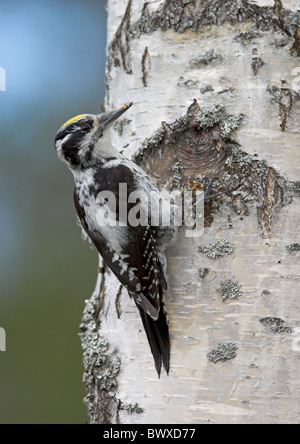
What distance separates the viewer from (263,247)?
2.17 m

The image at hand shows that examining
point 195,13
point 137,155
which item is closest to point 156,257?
point 137,155

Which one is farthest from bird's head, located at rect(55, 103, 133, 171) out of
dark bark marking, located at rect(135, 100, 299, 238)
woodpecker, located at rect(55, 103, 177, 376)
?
dark bark marking, located at rect(135, 100, 299, 238)

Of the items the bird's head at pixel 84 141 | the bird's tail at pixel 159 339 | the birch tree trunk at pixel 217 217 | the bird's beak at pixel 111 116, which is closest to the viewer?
the birch tree trunk at pixel 217 217

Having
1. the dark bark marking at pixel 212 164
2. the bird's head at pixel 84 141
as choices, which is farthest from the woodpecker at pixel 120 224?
the dark bark marking at pixel 212 164

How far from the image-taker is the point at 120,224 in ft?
8.39

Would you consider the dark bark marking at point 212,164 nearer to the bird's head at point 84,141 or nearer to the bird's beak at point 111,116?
the bird's beak at point 111,116

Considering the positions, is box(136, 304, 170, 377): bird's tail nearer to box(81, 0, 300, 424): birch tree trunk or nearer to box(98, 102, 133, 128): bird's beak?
box(81, 0, 300, 424): birch tree trunk

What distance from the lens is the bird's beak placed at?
97.1 inches

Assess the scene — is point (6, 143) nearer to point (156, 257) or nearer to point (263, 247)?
point (156, 257)

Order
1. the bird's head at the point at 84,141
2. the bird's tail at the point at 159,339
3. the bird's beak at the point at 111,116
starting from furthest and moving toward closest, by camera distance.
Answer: the bird's head at the point at 84,141 → the bird's beak at the point at 111,116 → the bird's tail at the point at 159,339

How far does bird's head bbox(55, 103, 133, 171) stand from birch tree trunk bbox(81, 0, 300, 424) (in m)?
0.19

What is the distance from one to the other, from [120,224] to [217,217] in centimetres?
49

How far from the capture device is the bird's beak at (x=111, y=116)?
8.09 feet

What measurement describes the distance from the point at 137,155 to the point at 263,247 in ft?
2.28
